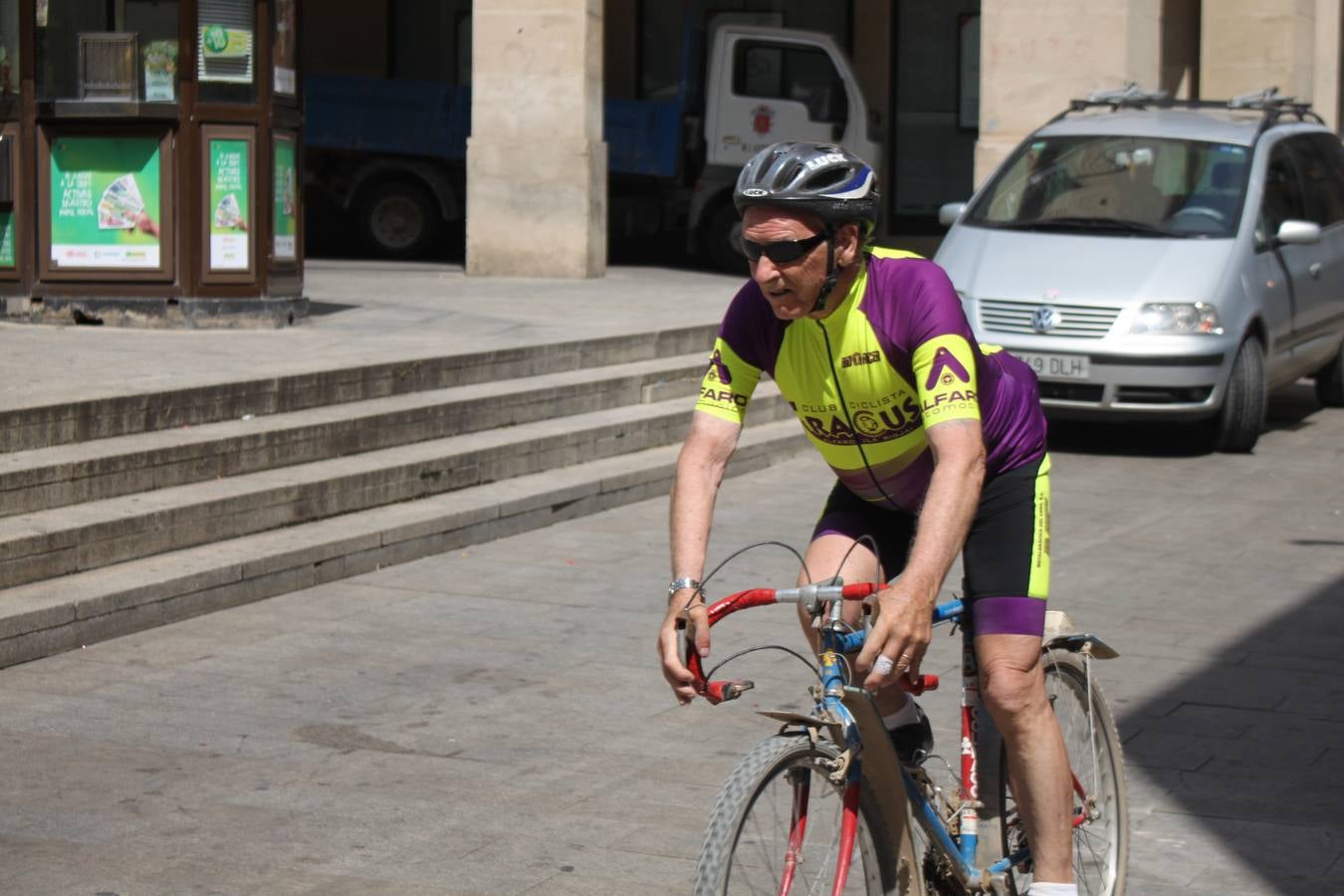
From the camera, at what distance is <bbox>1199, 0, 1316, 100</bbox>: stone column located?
22.3 metres

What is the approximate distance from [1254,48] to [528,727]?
18348 mm

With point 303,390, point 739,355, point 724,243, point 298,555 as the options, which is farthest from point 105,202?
point 724,243

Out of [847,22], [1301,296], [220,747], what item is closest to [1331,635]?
[220,747]

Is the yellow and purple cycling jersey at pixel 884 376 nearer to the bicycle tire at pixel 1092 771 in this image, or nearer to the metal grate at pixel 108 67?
the bicycle tire at pixel 1092 771

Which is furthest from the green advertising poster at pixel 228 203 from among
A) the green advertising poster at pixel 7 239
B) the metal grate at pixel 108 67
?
the green advertising poster at pixel 7 239

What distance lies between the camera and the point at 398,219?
23.8m

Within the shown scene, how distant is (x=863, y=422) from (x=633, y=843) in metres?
1.74

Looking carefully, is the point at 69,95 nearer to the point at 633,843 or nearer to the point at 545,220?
the point at 545,220

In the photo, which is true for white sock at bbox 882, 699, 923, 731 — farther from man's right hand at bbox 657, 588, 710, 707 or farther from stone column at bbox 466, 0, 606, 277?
stone column at bbox 466, 0, 606, 277

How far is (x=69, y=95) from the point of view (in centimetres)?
1220

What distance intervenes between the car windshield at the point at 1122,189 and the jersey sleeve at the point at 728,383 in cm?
907

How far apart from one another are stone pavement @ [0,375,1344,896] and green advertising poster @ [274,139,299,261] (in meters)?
4.03

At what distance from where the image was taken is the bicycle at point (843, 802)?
3.44 meters

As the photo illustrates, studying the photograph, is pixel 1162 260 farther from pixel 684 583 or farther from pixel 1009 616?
pixel 684 583
